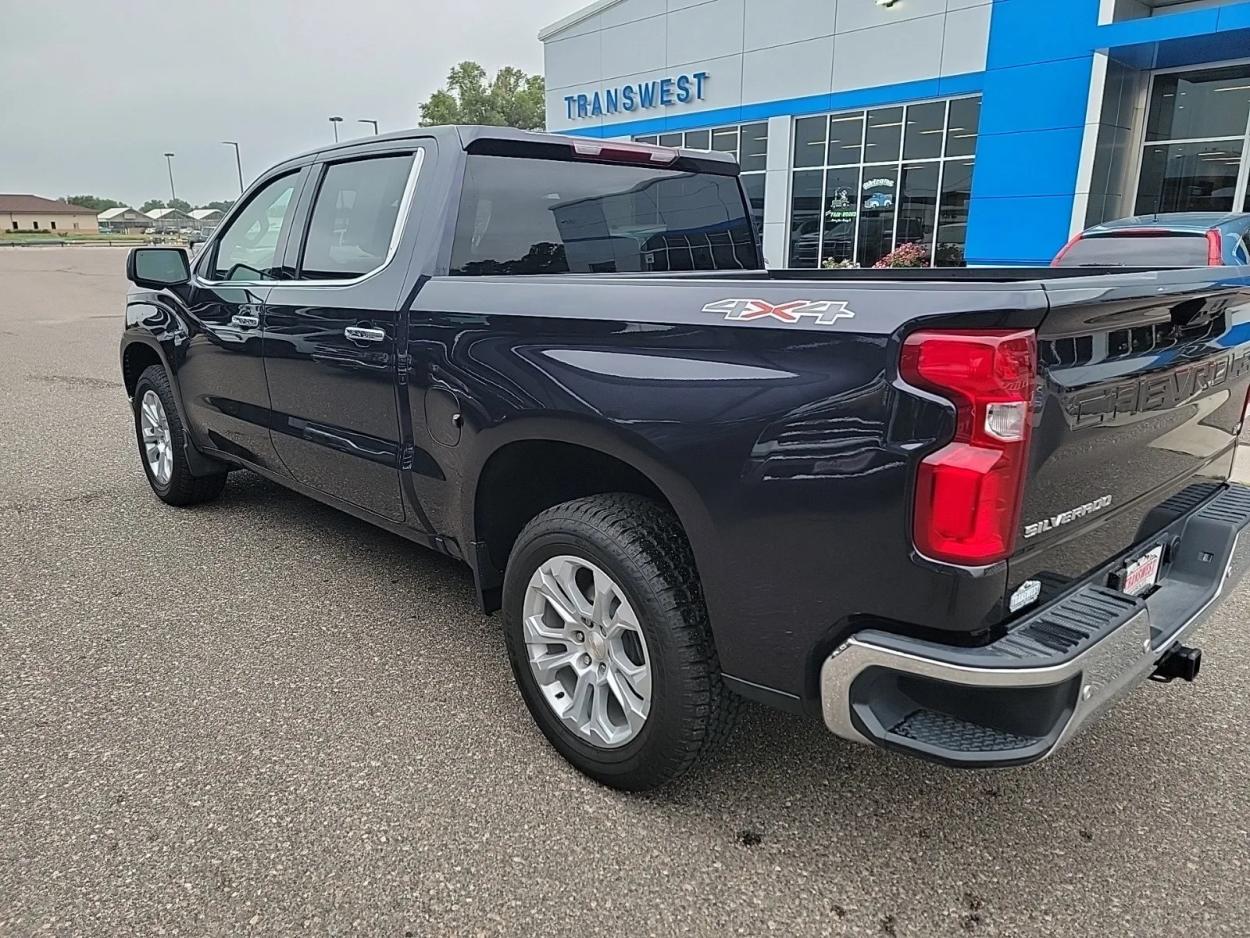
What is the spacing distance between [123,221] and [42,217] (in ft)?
72.7

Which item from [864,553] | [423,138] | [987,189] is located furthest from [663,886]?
[987,189]

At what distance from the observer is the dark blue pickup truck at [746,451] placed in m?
1.85

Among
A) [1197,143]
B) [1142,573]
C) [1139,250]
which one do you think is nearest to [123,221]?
[1197,143]

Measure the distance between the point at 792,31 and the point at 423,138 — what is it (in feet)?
56.0

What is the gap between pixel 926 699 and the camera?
1.99 meters

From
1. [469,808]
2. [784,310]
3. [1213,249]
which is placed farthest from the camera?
[1213,249]

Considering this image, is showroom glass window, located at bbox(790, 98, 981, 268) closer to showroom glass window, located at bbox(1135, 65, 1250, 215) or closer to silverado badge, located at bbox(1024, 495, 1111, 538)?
showroom glass window, located at bbox(1135, 65, 1250, 215)

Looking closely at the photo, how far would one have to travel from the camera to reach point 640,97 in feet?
69.7

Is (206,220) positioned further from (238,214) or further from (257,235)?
(257,235)

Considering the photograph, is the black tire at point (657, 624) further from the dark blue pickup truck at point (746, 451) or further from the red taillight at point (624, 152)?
the red taillight at point (624, 152)

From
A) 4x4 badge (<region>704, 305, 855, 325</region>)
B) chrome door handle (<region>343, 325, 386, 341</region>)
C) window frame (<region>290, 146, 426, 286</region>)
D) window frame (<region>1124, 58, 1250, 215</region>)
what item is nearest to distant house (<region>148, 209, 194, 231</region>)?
window frame (<region>1124, 58, 1250, 215</region>)

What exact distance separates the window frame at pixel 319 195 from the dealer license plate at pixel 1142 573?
2.54 m

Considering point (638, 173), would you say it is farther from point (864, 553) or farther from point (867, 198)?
point (867, 198)

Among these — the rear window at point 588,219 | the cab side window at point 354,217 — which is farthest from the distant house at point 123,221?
the rear window at point 588,219
